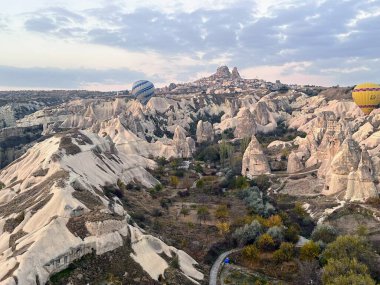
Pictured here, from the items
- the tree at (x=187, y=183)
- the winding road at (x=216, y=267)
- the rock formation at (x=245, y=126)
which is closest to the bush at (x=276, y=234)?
the winding road at (x=216, y=267)

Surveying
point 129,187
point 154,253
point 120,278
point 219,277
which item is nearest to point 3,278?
point 120,278

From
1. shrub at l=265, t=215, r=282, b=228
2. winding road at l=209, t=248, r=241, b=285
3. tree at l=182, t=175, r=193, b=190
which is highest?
shrub at l=265, t=215, r=282, b=228

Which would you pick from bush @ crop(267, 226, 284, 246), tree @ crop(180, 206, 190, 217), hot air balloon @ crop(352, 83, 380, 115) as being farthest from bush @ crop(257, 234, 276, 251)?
hot air balloon @ crop(352, 83, 380, 115)

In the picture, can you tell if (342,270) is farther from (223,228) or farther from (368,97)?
(368,97)

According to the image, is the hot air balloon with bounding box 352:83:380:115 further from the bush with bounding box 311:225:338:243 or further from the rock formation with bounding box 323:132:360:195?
the bush with bounding box 311:225:338:243

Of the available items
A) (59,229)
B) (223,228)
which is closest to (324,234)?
(223,228)
